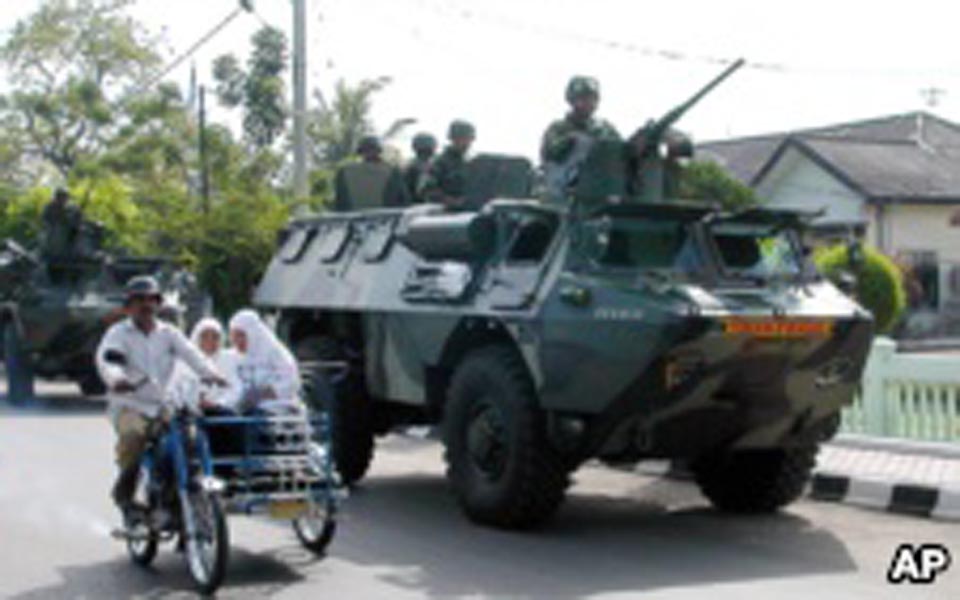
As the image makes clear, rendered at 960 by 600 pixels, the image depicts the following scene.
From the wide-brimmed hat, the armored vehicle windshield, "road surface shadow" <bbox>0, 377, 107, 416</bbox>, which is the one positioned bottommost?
"road surface shadow" <bbox>0, 377, 107, 416</bbox>

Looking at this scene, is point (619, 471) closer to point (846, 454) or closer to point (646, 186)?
point (846, 454)

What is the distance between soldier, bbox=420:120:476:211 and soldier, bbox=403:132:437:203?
0.36 metres

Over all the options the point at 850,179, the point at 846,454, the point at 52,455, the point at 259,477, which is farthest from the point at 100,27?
the point at 259,477

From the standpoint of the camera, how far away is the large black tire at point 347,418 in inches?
482

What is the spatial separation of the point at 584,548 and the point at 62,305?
11.4 meters

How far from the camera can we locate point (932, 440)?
13086 millimetres

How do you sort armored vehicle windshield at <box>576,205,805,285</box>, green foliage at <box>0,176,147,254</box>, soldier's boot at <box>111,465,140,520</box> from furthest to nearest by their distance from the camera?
1. green foliage at <box>0,176,147,254</box>
2. armored vehicle windshield at <box>576,205,805,285</box>
3. soldier's boot at <box>111,465,140,520</box>

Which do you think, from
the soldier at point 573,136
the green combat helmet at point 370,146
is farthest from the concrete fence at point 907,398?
the green combat helmet at point 370,146

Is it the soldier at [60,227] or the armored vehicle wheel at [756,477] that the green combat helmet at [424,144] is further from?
the soldier at [60,227]

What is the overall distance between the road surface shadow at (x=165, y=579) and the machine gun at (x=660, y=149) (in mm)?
3339

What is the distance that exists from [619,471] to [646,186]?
3.45m

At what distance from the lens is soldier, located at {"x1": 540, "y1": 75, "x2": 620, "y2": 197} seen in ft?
35.2

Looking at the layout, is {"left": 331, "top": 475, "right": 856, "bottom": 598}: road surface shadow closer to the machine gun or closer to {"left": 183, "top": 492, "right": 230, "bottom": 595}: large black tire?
{"left": 183, "top": 492, "right": 230, "bottom": 595}: large black tire

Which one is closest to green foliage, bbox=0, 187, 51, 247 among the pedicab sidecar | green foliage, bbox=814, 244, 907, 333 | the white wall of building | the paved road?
the white wall of building
